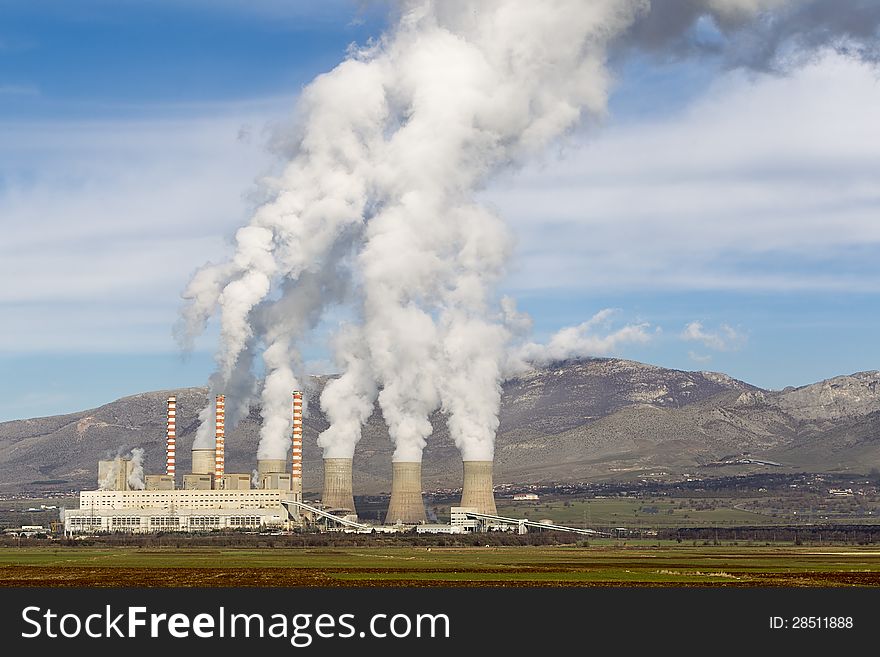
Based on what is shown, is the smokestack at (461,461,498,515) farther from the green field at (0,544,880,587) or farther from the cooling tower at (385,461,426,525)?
the green field at (0,544,880,587)

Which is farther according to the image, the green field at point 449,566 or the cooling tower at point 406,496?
the cooling tower at point 406,496

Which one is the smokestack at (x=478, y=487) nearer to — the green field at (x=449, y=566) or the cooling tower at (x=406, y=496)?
the cooling tower at (x=406, y=496)

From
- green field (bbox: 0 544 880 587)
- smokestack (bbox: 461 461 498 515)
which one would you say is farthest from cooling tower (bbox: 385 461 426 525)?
green field (bbox: 0 544 880 587)

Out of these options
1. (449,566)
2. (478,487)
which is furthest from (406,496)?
(449,566)

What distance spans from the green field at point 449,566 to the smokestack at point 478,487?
26.3 metres

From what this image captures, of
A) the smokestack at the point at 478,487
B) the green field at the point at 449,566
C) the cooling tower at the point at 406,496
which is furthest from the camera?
the cooling tower at the point at 406,496

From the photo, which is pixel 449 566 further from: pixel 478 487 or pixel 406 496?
pixel 406 496

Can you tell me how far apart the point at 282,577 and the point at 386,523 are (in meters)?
95.3

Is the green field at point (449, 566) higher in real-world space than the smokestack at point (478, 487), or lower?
lower

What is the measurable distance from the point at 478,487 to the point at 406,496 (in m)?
9.92

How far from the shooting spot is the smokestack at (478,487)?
183875mm

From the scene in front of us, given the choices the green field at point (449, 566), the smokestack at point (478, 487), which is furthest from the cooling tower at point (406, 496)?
the green field at point (449, 566)

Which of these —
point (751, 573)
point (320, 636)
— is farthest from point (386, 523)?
point (320, 636)

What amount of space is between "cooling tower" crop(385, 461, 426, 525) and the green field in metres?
29.4
